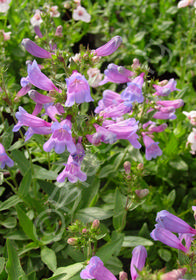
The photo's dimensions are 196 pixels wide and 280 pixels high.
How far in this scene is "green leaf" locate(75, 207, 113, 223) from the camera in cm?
177

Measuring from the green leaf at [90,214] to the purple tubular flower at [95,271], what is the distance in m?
0.61

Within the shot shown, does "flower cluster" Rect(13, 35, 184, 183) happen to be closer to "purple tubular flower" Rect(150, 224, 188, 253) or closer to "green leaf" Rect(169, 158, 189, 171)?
"purple tubular flower" Rect(150, 224, 188, 253)

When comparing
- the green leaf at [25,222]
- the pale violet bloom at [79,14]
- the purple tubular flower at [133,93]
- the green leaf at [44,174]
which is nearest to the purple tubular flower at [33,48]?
the purple tubular flower at [133,93]

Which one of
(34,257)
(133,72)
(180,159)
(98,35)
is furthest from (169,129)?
(98,35)

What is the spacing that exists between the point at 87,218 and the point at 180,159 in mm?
1276

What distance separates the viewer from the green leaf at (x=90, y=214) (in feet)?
5.82

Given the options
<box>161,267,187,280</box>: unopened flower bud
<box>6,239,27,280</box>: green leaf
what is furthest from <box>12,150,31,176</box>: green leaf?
<box>161,267,187,280</box>: unopened flower bud

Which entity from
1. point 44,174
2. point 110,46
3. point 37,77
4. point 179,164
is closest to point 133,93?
point 110,46

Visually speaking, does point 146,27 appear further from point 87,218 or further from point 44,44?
point 87,218

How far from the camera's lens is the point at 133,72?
71.1 inches

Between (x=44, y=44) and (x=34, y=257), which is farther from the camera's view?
(x=34, y=257)

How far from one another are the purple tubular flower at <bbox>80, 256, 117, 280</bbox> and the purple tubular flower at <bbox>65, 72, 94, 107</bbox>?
0.63 meters

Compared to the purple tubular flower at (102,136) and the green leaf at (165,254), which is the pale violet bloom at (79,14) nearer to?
the purple tubular flower at (102,136)

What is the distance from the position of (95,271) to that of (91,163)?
2.21 feet
